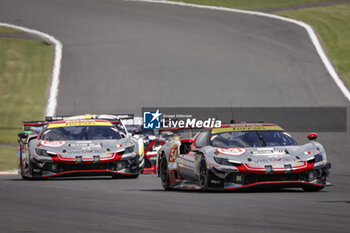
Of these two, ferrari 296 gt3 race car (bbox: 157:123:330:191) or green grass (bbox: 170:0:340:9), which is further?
green grass (bbox: 170:0:340:9)

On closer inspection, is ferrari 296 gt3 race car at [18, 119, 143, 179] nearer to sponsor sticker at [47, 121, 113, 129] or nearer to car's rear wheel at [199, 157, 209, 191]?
sponsor sticker at [47, 121, 113, 129]

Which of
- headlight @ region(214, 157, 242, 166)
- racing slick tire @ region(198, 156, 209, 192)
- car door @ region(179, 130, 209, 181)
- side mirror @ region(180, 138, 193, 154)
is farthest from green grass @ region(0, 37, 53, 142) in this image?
headlight @ region(214, 157, 242, 166)

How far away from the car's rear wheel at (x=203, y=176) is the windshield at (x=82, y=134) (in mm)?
4426

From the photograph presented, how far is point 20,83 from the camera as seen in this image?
118ft

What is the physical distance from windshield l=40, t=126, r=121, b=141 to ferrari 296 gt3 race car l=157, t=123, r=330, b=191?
3.87 metres

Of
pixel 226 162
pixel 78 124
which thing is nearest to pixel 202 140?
pixel 226 162

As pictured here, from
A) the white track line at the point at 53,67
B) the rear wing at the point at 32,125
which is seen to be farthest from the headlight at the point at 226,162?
the white track line at the point at 53,67

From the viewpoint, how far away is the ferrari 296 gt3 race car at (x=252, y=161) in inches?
472

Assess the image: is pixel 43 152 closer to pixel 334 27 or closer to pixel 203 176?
pixel 203 176

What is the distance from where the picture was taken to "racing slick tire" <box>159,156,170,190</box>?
14016mm

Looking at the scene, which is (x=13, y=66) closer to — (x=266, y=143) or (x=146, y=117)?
(x=146, y=117)

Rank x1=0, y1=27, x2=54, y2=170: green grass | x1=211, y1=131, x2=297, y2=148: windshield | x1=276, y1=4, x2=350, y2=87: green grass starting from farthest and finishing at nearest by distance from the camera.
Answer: x1=276, y1=4, x2=350, y2=87: green grass → x1=0, y1=27, x2=54, y2=170: green grass → x1=211, y1=131, x2=297, y2=148: windshield

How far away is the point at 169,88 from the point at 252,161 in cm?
2239

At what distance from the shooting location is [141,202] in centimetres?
1095
